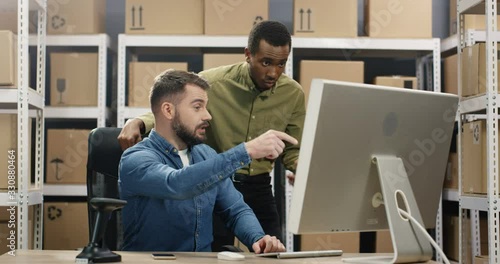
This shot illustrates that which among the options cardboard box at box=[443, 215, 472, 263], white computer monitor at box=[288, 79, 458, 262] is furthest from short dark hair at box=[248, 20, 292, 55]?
cardboard box at box=[443, 215, 472, 263]

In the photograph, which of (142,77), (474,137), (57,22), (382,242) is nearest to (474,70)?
(474,137)

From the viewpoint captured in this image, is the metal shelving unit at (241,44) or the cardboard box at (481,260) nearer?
the cardboard box at (481,260)

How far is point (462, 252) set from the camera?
3.04m

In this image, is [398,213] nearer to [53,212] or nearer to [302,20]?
[302,20]

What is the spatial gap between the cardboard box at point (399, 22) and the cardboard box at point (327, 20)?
0.33 ft

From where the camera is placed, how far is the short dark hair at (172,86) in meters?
2.02

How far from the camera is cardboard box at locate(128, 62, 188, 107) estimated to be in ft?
11.3

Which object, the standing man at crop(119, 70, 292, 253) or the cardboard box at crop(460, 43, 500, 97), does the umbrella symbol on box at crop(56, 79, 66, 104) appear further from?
the cardboard box at crop(460, 43, 500, 97)

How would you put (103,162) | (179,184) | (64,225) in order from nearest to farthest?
(179,184), (103,162), (64,225)

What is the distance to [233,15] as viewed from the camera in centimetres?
347

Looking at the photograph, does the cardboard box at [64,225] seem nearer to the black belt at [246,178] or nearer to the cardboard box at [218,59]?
the cardboard box at [218,59]

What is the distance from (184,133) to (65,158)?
162 centimetres

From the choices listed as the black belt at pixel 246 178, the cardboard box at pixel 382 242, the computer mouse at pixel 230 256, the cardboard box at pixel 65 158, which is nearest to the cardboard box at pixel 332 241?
the cardboard box at pixel 382 242

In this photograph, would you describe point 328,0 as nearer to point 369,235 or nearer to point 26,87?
point 369,235
